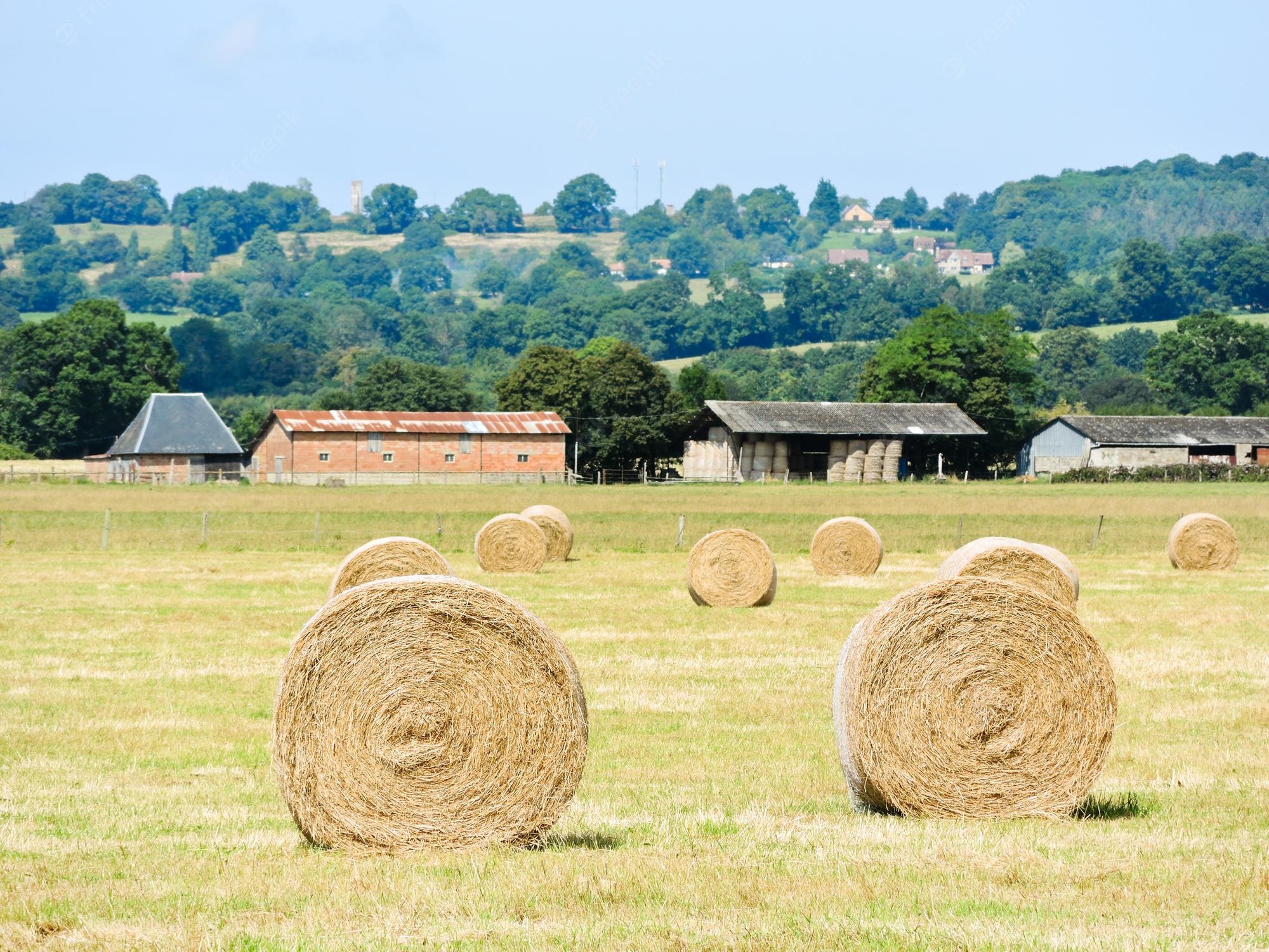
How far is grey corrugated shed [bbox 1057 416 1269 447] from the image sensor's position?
3812 inches

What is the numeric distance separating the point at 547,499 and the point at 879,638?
178ft

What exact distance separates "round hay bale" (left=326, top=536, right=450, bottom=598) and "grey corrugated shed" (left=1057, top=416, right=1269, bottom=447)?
7730cm

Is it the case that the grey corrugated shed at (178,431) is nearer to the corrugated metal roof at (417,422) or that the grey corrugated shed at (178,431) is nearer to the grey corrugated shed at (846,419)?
the corrugated metal roof at (417,422)

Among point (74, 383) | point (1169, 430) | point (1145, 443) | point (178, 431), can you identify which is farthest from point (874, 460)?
point (74, 383)

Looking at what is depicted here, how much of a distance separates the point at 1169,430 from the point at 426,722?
94066 mm

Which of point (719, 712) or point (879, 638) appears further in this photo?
point (719, 712)

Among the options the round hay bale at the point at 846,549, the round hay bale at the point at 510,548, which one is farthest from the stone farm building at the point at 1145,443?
the round hay bale at the point at 510,548

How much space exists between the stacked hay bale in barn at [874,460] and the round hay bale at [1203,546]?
5735cm

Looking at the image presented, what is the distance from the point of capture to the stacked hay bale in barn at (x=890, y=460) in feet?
305

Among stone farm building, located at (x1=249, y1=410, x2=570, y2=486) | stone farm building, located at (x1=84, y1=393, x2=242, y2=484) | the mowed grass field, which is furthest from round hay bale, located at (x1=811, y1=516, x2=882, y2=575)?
stone farm building, located at (x1=84, y1=393, x2=242, y2=484)

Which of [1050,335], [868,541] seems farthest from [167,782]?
[1050,335]

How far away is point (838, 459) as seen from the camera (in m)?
92.4

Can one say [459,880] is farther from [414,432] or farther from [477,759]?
[414,432]

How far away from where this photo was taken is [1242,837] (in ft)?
35.2
